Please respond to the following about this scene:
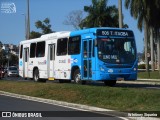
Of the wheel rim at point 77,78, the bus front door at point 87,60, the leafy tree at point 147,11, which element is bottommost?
the wheel rim at point 77,78

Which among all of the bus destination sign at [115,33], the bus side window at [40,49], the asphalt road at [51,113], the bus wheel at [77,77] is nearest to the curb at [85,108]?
the asphalt road at [51,113]

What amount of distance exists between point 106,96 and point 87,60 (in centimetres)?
647

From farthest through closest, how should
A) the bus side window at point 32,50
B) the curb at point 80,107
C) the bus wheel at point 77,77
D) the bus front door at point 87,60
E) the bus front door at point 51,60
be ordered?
the bus side window at point 32,50
the bus front door at point 51,60
the bus wheel at point 77,77
the bus front door at point 87,60
the curb at point 80,107

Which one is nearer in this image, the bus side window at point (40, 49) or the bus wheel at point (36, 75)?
the bus side window at point (40, 49)

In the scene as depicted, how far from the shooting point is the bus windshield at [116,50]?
23453 millimetres

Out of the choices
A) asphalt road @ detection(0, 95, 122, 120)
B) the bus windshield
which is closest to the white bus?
the bus windshield

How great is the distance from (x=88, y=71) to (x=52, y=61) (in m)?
5.44

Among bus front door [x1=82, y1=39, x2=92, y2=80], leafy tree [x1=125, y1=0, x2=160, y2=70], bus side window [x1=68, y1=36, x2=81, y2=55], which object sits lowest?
bus front door [x1=82, y1=39, x2=92, y2=80]

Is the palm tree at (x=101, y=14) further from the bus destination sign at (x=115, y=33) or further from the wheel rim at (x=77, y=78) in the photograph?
the bus destination sign at (x=115, y=33)

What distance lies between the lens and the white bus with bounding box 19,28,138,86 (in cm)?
2344

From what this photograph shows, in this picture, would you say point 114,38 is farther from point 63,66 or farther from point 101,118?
point 101,118

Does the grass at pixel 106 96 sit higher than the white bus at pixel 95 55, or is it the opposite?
the white bus at pixel 95 55

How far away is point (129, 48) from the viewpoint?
947 inches

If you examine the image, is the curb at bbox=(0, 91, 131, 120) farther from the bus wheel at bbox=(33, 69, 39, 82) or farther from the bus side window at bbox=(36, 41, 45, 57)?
the bus wheel at bbox=(33, 69, 39, 82)
